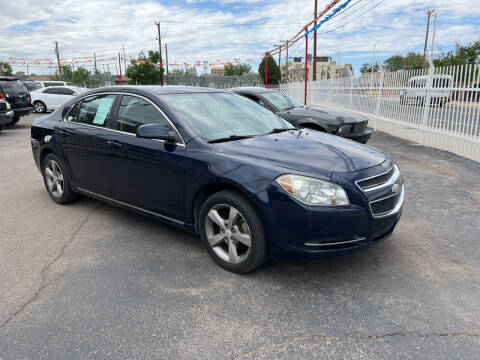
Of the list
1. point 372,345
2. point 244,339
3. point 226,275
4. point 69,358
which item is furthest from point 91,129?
point 372,345

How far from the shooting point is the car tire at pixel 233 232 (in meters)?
3.11

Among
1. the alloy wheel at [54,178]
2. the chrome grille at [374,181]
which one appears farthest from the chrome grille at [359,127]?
the alloy wheel at [54,178]

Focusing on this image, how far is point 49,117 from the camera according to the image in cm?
533

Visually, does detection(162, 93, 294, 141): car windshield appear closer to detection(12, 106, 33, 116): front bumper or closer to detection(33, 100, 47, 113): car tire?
detection(12, 106, 33, 116): front bumper

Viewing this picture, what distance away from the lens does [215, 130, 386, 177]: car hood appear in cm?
312

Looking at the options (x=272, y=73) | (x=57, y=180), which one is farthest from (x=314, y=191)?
(x=272, y=73)

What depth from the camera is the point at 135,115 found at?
4117 millimetres

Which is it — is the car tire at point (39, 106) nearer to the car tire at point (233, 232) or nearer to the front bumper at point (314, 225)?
the car tire at point (233, 232)

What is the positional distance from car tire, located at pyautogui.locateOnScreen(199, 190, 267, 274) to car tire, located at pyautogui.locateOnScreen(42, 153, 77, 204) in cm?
250

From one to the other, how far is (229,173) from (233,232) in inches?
19.7

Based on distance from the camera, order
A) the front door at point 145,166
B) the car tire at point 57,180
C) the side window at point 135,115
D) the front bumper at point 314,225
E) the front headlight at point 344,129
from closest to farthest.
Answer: the front bumper at point 314,225, the front door at point 145,166, the side window at point 135,115, the car tire at point 57,180, the front headlight at point 344,129

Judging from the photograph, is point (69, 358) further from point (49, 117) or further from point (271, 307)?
point (49, 117)

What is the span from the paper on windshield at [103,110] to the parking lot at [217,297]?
119 cm

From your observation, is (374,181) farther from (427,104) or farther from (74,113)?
(427,104)
